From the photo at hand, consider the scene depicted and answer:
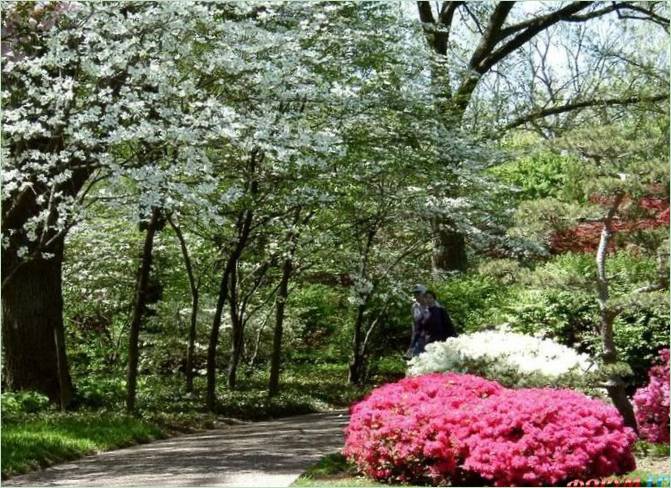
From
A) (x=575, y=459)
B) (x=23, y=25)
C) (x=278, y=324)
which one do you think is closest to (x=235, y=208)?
(x=278, y=324)

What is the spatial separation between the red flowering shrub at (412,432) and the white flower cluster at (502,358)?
4.37 ft

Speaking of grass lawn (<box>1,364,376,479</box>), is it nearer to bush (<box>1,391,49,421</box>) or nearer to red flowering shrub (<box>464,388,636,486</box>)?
bush (<box>1,391,49,421</box>)

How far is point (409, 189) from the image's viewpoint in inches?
536

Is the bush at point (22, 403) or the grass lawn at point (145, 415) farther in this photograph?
the bush at point (22, 403)

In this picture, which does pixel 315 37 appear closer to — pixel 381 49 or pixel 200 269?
pixel 381 49

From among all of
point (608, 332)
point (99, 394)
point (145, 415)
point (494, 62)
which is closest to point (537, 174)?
point (494, 62)

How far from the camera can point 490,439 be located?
6445 millimetres

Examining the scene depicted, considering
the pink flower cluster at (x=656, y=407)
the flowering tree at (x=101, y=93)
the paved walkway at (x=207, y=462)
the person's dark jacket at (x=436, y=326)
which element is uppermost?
the flowering tree at (x=101, y=93)

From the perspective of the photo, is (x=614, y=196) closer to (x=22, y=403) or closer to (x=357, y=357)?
(x=22, y=403)

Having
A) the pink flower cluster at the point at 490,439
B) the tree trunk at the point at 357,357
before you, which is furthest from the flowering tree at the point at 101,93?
the tree trunk at the point at 357,357

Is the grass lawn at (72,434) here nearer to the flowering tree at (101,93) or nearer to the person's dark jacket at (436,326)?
the flowering tree at (101,93)

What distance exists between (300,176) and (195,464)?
4959 millimetres

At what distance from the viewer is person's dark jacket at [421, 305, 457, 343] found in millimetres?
10172

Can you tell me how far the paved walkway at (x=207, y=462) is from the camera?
6.88 m
